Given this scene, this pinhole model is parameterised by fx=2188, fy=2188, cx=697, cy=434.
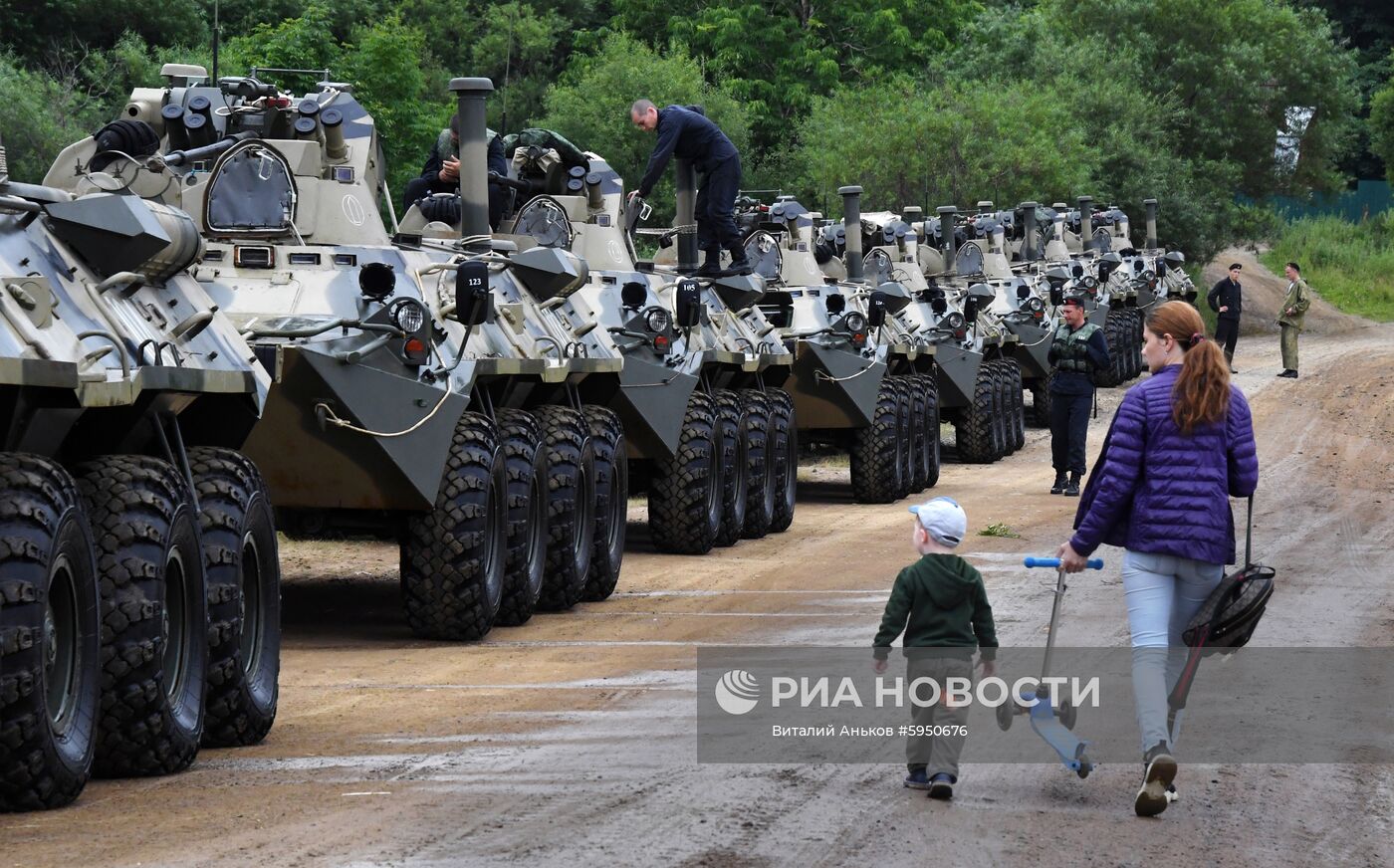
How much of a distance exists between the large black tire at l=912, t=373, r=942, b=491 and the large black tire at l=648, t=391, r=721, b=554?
601cm

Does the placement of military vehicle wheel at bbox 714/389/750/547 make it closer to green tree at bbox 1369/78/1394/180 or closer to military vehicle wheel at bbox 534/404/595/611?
military vehicle wheel at bbox 534/404/595/611

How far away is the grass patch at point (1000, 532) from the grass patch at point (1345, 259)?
3573 centimetres

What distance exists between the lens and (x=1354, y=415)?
2588 centimetres

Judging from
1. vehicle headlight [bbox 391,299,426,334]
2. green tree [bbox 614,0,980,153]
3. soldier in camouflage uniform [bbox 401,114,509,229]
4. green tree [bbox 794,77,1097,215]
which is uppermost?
green tree [bbox 614,0,980,153]

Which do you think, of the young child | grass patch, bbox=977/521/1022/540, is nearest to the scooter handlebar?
the young child

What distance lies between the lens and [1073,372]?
1862 cm

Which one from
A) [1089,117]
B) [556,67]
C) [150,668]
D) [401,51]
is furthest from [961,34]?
[150,668]

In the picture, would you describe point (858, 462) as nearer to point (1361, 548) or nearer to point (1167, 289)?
point (1361, 548)

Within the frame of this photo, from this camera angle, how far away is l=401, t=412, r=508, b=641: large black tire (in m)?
10.4

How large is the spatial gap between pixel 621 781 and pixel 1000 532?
9.56m

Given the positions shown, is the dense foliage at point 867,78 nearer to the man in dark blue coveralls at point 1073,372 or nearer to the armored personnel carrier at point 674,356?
the man in dark blue coveralls at point 1073,372

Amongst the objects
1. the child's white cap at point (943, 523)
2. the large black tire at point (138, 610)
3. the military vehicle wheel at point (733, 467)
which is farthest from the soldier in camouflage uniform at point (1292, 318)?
the large black tire at point (138, 610)

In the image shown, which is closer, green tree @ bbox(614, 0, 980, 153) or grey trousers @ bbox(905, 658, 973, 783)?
grey trousers @ bbox(905, 658, 973, 783)

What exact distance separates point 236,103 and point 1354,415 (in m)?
17.3
